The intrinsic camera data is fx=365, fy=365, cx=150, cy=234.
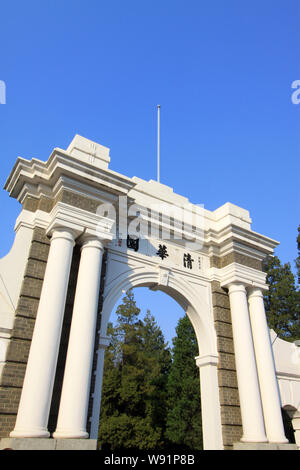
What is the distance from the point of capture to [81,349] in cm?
605

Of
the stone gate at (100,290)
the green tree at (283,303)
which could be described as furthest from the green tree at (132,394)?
the stone gate at (100,290)

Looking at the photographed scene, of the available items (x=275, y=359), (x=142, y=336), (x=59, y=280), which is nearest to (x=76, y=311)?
(x=59, y=280)

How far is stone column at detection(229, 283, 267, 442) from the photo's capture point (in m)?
7.60

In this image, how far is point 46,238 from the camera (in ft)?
23.6

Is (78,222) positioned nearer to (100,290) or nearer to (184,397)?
(100,290)

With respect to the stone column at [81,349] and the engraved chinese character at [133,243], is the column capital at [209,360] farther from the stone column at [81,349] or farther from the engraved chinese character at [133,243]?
the stone column at [81,349]

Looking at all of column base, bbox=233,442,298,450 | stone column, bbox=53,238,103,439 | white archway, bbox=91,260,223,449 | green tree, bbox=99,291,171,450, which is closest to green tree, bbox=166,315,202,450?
green tree, bbox=99,291,171,450

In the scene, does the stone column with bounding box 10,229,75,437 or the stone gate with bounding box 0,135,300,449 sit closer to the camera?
the stone column with bounding box 10,229,75,437

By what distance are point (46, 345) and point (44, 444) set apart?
137cm

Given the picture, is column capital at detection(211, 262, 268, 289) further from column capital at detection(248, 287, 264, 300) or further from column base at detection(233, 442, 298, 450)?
column base at detection(233, 442, 298, 450)

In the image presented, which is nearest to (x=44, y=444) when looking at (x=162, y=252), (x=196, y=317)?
(x=196, y=317)

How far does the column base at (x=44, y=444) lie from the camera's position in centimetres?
500

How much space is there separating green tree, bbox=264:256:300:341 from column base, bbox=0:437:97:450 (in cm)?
1487
